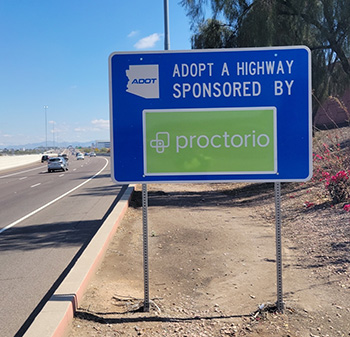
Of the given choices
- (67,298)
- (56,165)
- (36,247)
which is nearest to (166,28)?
(36,247)

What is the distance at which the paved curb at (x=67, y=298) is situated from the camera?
363cm

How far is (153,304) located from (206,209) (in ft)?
22.3

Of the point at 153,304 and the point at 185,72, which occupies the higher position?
the point at 185,72

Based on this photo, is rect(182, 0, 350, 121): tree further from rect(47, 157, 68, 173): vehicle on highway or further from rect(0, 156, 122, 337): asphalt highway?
rect(47, 157, 68, 173): vehicle on highway

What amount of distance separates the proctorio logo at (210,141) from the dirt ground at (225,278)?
1693 millimetres

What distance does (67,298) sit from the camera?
430 cm

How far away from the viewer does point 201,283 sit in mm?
5371

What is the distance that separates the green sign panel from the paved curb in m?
1.54

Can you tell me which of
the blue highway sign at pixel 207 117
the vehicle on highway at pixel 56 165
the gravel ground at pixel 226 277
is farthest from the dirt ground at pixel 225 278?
the vehicle on highway at pixel 56 165

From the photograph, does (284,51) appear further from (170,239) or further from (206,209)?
(206,209)

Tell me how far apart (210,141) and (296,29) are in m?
11.4

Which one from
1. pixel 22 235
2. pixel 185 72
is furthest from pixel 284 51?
pixel 22 235

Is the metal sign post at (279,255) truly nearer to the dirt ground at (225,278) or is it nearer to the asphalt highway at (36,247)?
the dirt ground at (225,278)

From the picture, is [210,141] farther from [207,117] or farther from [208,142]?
[207,117]
